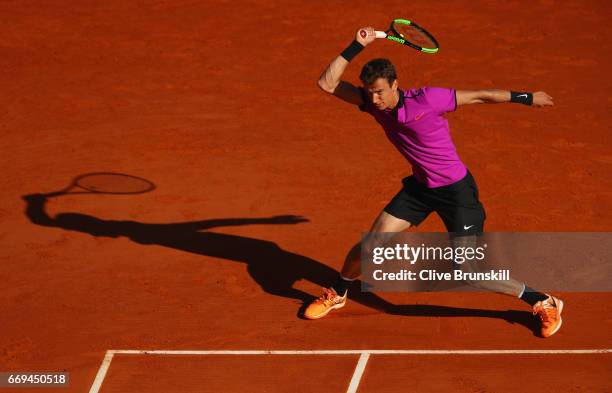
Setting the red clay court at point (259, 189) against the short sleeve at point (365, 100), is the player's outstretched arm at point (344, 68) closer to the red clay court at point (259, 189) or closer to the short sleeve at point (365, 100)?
the short sleeve at point (365, 100)

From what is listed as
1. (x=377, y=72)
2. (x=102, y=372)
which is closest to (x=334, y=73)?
(x=377, y=72)

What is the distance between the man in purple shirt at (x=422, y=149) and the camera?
6922 mm

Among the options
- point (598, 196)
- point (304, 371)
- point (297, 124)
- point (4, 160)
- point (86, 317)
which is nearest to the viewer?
point (304, 371)

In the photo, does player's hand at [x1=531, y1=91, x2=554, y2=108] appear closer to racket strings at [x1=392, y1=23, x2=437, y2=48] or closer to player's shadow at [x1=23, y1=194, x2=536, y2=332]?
racket strings at [x1=392, y1=23, x2=437, y2=48]

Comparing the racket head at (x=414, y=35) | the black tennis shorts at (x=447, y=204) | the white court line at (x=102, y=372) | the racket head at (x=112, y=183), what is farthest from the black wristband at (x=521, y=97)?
the racket head at (x=112, y=183)

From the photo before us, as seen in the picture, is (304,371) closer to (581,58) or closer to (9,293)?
(9,293)

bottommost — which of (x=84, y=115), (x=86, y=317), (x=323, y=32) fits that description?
(x=86, y=317)

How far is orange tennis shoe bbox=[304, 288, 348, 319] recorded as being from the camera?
26.0 ft

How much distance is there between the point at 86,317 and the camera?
798 cm

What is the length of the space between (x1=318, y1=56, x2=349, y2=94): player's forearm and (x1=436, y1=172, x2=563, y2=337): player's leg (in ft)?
4.26

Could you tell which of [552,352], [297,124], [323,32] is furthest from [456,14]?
[552,352]

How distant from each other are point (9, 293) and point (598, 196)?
6217 millimetres

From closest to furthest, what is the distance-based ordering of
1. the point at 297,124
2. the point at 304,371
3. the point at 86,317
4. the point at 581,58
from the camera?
the point at 304,371 < the point at 86,317 < the point at 297,124 < the point at 581,58

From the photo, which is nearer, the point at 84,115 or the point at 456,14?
the point at 84,115
